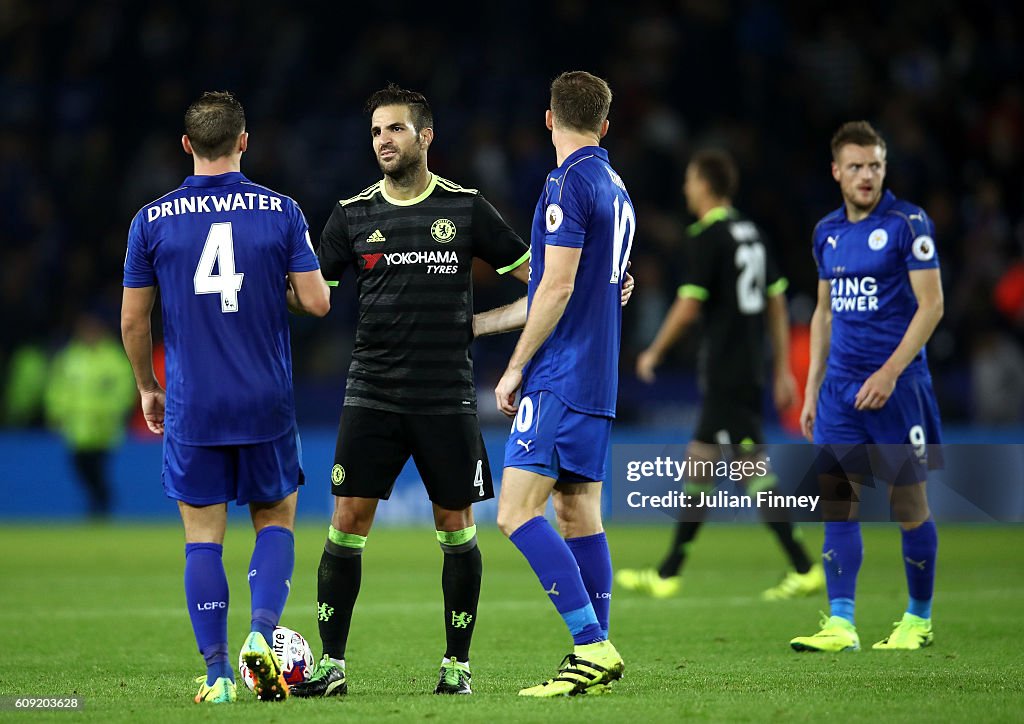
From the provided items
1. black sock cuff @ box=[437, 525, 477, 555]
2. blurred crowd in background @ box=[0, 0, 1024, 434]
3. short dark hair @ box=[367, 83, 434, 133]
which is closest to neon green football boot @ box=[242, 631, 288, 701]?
black sock cuff @ box=[437, 525, 477, 555]

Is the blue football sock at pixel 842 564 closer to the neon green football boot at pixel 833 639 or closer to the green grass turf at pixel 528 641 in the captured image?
the neon green football boot at pixel 833 639

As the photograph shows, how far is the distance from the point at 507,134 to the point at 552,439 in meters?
14.6

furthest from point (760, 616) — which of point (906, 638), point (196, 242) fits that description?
point (196, 242)

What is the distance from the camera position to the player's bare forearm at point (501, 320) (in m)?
6.23

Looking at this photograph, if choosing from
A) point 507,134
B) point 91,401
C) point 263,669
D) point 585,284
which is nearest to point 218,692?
point 263,669

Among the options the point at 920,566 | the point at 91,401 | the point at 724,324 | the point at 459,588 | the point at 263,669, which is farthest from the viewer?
the point at 91,401

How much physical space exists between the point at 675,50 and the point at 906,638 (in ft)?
46.0

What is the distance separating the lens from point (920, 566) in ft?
25.1

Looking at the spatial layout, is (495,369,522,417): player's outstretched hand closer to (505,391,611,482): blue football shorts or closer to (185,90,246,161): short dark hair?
(505,391,611,482): blue football shorts

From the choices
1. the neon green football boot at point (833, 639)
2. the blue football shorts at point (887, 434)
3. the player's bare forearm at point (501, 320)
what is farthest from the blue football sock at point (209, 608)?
the blue football shorts at point (887, 434)

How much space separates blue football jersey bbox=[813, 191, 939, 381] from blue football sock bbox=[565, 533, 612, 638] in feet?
6.70

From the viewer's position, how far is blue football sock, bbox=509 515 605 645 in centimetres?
586

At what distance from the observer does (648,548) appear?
13.5m

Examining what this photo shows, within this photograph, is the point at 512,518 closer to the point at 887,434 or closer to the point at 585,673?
the point at 585,673
